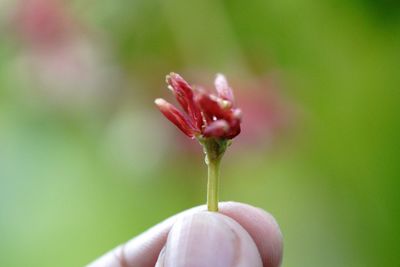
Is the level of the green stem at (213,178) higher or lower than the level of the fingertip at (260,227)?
higher

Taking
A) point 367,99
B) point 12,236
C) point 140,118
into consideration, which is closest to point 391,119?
point 367,99

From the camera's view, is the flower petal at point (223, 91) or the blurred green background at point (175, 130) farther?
the blurred green background at point (175, 130)

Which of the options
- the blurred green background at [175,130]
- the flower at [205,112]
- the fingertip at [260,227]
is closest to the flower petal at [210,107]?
the flower at [205,112]

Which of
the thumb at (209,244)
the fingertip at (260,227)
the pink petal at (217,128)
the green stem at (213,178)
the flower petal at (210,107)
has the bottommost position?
the fingertip at (260,227)

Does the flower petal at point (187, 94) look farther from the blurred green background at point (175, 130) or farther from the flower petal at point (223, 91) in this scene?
the blurred green background at point (175, 130)

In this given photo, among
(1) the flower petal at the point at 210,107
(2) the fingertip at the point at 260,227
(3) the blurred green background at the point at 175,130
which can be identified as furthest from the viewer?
(3) the blurred green background at the point at 175,130

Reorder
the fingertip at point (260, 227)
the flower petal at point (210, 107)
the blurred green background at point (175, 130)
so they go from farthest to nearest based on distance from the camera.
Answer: the blurred green background at point (175, 130), the fingertip at point (260, 227), the flower petal at point (210, 107)

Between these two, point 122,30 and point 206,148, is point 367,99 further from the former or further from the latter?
point 206,148
